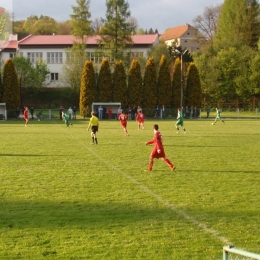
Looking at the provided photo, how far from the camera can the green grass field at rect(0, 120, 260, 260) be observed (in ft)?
21.4

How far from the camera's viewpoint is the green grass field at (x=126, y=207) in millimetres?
6531

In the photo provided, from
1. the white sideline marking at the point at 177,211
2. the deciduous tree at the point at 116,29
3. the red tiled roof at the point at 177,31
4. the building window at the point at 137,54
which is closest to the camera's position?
the white sideline marking at the point at 177,211

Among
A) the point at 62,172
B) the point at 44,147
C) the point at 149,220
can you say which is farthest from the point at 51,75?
the point at 149,220

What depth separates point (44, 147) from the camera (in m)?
20.0

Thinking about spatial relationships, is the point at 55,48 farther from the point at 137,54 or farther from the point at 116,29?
the point at 116,29

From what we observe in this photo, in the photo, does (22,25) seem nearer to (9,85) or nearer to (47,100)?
(47,100)

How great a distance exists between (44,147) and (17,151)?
171cm

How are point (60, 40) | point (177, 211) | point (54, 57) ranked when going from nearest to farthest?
point (177, 211)
point (54, 57)
point (60, 40)

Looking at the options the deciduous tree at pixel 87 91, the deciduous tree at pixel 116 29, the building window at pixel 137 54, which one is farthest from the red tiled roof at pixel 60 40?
the deciduous tree at pixel 87 91

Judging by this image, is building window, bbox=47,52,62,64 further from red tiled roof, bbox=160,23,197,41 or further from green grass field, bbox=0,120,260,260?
green grass field, bbox=0,120,260,260

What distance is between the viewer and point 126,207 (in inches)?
A: 347

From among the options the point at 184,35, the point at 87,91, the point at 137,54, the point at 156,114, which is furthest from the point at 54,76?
the point at 184,35

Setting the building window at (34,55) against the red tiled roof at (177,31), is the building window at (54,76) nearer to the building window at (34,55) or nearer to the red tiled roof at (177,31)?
the building window at (34,55)

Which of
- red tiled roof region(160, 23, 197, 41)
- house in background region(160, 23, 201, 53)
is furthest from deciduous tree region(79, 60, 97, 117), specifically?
red tiled roof region(160, 23, 197, 41)
